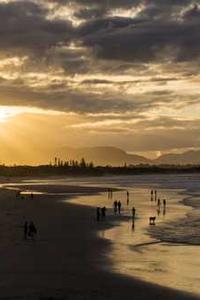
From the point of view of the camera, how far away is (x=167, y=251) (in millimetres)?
36750

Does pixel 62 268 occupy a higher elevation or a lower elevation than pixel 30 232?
lower

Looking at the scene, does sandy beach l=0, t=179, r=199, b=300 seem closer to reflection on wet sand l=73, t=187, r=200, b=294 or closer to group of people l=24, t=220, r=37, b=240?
group of people l=24, t=220, r=37, b=240

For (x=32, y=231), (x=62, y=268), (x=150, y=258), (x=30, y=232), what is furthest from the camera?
(x=30, y=232)

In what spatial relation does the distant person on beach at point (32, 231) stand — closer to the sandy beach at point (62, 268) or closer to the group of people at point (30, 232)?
the group of people at point (30, 232)

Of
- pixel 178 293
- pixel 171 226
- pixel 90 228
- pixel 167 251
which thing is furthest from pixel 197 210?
pixel 178 293

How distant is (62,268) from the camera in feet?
99.5

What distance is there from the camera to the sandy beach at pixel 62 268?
2464 cm

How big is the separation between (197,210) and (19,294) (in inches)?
1933

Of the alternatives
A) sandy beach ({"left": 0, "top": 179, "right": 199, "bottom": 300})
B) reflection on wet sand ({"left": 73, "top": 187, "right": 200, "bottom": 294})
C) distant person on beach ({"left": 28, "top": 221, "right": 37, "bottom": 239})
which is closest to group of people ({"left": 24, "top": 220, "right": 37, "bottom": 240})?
distant person on beach ({"left": 28, "top": 221, "right": 37, "bottom": 239})

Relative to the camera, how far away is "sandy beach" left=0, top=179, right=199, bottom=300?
80.8 ft

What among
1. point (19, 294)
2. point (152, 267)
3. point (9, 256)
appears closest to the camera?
point (19, 294)

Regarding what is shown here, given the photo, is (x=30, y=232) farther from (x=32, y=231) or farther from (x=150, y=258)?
(x=150, y=258)

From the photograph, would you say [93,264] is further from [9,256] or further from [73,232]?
[73,232]

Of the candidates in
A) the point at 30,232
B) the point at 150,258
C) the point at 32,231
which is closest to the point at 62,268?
the point at 150,258
